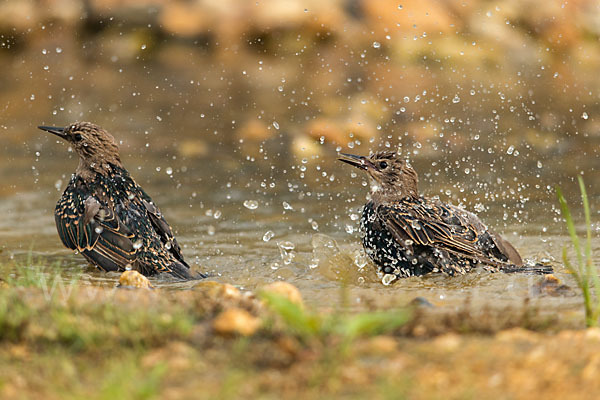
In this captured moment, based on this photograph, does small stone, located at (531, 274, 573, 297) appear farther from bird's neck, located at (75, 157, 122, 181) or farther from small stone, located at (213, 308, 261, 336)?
bird's neck, located at (75, 157, 122, 181)

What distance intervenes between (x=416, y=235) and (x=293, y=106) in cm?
657

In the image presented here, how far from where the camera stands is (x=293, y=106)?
43.5 ft

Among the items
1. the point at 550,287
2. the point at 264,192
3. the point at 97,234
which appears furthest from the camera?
the point at 264,192

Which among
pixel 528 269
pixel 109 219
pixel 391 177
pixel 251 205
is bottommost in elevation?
pixel 528 269

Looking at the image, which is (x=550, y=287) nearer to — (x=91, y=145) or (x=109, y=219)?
(x=109, y=219)

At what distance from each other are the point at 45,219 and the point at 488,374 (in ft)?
21.7

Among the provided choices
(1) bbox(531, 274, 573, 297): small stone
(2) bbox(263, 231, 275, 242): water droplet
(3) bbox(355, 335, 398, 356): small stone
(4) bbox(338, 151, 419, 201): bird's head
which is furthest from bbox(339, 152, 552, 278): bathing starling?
(3) bbox(355, 335, 398, 356): small stone

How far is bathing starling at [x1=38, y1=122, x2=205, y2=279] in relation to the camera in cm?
711

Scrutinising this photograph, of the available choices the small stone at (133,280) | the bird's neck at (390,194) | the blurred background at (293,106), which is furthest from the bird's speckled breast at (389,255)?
the small stone at (133,280)

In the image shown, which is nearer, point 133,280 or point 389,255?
point 133,280

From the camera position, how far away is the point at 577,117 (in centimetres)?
1288

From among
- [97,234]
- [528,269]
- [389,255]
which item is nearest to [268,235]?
[389,255]

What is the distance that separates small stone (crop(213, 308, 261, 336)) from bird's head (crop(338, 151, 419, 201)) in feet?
12.6

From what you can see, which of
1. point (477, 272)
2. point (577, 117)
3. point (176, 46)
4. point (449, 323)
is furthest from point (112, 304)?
point (176, 46)
